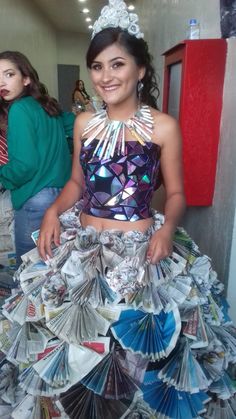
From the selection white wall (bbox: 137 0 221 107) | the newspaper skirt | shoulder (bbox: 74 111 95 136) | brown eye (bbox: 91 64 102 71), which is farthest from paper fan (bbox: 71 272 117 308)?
white wall (bbox: 137 0 221 107)

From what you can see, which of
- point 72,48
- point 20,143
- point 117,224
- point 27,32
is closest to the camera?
point 117,224

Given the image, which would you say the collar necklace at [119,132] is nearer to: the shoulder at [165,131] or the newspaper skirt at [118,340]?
Answer: the shoulder at [165,131]

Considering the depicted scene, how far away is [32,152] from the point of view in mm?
1715

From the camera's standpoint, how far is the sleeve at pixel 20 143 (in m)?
1.69

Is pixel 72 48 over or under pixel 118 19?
over

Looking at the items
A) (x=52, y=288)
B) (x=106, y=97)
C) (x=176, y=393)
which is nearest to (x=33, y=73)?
(x=106, y=97)

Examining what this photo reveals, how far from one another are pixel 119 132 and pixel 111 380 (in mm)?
789

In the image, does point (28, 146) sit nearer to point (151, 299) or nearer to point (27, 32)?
point (151, 299)

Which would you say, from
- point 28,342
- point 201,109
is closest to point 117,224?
point 28,342

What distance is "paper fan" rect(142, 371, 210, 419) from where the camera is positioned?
113 centimetres

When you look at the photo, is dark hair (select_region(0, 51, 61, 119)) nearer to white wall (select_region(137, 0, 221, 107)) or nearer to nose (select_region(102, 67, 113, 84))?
nose (select_region(102, 67, 113, 84))

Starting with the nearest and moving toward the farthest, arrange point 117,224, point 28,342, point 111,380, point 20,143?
point 111,380 → point 28,342 → point 117,224 → point 20,143

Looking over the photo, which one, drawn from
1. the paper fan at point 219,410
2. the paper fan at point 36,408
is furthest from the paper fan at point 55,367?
the paper fan at point 219,410

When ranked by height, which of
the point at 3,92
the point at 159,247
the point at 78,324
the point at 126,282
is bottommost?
the point at 78,324
